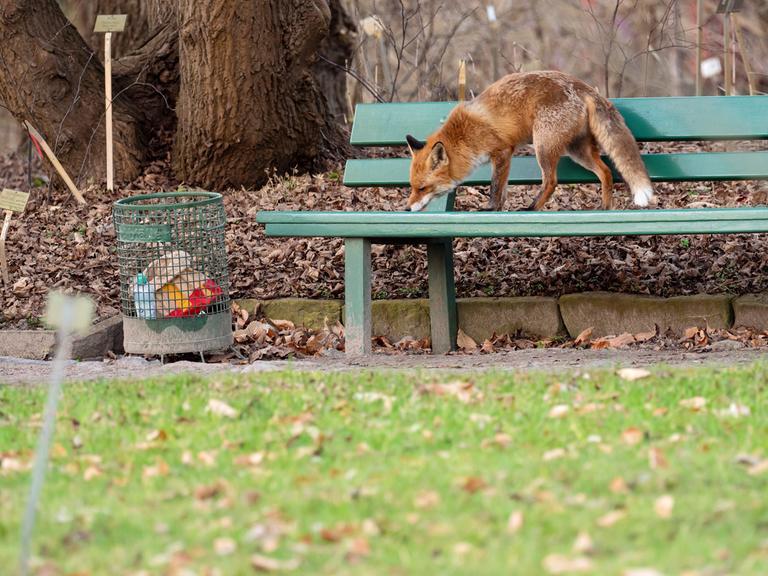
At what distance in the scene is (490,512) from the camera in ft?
11.3

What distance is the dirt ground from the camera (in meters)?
5.71

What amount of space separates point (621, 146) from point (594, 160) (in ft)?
1.24

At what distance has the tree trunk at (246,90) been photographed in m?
8.90

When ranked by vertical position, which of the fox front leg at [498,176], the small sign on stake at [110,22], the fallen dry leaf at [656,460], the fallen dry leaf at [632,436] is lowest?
the fallen dry leaf at [656,460]

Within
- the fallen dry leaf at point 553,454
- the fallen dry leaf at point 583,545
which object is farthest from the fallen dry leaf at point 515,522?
the fallen dry leaf at point 553,454

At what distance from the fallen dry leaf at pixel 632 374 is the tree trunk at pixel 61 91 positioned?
5.84 meters

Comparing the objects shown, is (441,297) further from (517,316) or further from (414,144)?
(414,144)

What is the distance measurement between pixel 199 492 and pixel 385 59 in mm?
7906

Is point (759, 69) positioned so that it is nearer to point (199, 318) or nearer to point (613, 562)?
point (199, 318)

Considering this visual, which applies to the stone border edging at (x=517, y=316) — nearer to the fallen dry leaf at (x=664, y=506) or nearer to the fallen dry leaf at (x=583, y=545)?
the fallen dry leaf at (x=664, y=506)

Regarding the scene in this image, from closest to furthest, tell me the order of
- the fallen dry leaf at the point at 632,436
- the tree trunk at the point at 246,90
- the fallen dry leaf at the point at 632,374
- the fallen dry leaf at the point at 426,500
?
the fallen dry leaf at the point at 426,500 < the fallen dry leaf at the point at 632,436 < the fallen dry leaf at the point at 632,374 < the tree trunk at the point at 246,90

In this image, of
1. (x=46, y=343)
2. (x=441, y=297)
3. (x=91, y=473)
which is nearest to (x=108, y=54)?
(x=46, y=343)

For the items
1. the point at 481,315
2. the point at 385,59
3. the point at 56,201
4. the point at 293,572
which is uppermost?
the point at 385,59

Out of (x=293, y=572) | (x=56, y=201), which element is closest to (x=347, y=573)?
(x=293, y=572)
